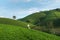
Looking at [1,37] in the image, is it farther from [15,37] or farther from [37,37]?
[37,37]

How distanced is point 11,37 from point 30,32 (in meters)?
5.39

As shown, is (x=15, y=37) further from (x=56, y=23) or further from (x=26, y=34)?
(x=56, y=23)

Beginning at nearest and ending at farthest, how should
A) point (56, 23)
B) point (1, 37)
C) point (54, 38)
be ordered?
point (1, 37), point (54, 38), point (56, 23)

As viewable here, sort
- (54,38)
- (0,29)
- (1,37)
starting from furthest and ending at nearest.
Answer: (54,38) < (0,29) < (1,37)

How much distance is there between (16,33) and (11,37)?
2.24 metres

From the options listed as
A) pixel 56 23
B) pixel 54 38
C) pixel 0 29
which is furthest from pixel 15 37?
pixel 56 23

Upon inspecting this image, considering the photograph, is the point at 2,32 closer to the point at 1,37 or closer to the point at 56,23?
the point at 1,37

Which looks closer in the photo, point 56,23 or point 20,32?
point 20,32

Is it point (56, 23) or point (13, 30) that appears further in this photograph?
point (56, 23)

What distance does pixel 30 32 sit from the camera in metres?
47.2

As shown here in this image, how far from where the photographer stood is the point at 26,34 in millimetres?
45812

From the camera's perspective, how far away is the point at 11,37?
4319 cm

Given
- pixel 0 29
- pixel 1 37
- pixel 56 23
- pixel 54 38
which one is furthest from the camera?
pixel 56 23

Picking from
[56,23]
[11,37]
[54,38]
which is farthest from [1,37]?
[56,23]
